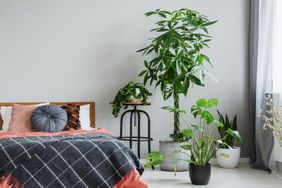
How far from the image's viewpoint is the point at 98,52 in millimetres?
5234

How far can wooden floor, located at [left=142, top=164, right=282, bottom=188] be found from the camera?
13.4 feet

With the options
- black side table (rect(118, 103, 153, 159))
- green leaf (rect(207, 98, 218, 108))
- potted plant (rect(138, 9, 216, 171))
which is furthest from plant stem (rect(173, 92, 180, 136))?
green leaf (rect(207, 98, 218, 108))

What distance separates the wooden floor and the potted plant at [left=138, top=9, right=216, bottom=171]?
0.33m

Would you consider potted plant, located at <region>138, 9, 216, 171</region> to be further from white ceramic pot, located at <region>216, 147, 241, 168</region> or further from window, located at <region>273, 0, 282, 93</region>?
window, located at <region>273, 0, 282, 93</region>

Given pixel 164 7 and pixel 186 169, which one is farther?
pixel 164 7

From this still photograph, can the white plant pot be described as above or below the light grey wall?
below

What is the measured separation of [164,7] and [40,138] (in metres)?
2.51

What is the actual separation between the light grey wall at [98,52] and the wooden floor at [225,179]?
0.67 meters

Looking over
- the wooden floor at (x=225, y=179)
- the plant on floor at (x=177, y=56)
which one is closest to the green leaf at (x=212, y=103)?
the plant on floor at (x=177, y=56)

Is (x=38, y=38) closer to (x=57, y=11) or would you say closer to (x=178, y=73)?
(x=57, y=11)

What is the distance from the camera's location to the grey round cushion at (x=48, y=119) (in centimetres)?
440

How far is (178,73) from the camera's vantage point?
14.9ft

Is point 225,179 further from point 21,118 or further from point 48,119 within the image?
point 21,118

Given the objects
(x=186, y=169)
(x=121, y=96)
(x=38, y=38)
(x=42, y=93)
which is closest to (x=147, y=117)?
(x=121, y=96)
